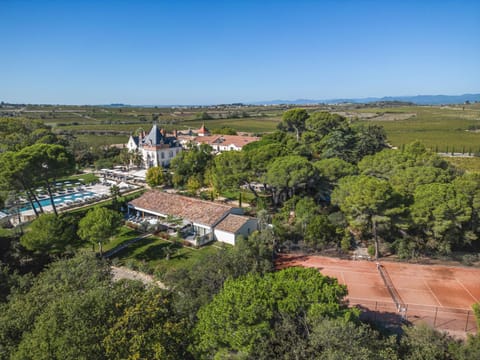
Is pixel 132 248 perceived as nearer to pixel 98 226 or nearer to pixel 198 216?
pixel 98 226

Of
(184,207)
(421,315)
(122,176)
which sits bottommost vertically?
(421,315)

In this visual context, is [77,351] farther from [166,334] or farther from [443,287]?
[443,287]

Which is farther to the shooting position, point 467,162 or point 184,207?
point 467,162

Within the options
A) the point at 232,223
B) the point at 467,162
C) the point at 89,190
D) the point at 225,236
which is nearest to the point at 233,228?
the point at 232,223

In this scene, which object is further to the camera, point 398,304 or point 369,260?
point 369,260

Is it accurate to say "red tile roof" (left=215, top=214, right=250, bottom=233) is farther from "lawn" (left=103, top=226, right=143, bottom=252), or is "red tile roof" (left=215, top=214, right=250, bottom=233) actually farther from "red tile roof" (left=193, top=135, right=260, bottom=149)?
"red tile roof" (left=193, top=135, right=260, bottom=149)

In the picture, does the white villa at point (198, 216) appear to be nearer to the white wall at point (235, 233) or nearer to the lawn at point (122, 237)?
the white wall at point (235, 233)

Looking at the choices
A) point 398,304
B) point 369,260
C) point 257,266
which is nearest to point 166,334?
point 257,266
